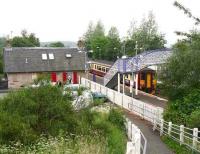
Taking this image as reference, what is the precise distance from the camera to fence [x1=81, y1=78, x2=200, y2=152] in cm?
1468

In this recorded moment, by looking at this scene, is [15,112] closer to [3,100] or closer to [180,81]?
[3,100]

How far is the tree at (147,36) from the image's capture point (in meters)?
66.4

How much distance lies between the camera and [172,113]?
18.6m

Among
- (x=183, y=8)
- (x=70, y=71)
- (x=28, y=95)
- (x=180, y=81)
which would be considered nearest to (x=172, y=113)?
(x=180, y=81)

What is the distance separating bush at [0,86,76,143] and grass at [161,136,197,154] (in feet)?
13.6

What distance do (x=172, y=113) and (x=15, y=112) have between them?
7.65 meters

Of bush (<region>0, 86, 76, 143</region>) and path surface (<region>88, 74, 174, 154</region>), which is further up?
bush (<region>0, 86, 76, 143</region>)

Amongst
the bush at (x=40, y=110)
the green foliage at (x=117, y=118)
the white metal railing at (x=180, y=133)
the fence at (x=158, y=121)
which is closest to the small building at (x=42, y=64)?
the fence at (x=158, y=121)

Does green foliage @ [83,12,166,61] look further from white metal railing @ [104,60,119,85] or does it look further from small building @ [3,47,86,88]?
white metal railing @ [104,60,119,85]

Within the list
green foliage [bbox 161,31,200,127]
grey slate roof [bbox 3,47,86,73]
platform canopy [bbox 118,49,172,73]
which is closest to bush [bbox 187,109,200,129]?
green foliage [bbox 161,31,200,127]

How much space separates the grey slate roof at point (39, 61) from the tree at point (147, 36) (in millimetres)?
21812

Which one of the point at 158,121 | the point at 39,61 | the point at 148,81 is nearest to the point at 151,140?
the point at 158,121

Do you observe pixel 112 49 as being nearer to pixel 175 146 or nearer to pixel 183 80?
pixel 183 80

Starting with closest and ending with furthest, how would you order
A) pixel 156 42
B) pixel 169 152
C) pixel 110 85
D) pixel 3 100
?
pixel 169 152
pixel 3 100
pixel 110 85
pixel 156 42
